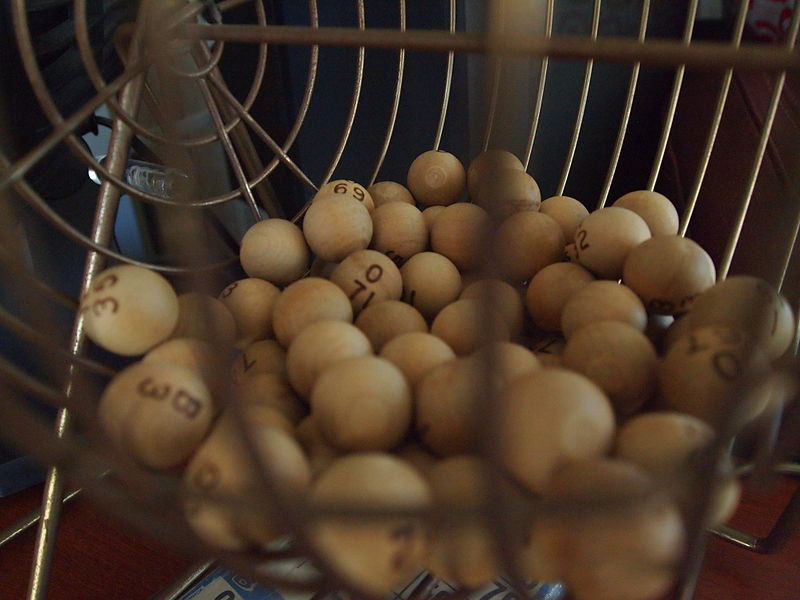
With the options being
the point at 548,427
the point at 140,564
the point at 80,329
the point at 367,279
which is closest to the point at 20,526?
the point at 140,564

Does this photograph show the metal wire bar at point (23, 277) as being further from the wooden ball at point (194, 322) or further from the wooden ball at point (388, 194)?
the wooden ball at point (388, 194)

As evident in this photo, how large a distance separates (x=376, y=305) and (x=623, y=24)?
65 centimetres

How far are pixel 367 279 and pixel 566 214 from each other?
0.13 meters

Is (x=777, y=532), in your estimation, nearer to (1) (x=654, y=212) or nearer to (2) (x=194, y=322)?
(1) (x=654, y=212)

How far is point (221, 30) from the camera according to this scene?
256 millimetres

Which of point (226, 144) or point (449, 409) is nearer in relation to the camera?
point (449, 409)

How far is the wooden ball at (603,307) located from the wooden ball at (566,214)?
0.29 feet

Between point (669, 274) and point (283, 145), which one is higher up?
point (283, 145)

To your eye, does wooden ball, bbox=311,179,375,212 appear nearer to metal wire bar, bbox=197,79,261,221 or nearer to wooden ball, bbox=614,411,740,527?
metal wire bar, bbox=197,79,261,221

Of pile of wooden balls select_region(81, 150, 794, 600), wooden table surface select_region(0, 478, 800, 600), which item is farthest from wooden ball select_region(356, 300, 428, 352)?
wooden table surface select_region(0, 478, 800, 600)

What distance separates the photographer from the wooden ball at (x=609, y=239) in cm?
32

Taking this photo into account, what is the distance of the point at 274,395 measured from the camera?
28cm

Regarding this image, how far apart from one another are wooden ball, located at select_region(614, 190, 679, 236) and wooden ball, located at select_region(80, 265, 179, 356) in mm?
247

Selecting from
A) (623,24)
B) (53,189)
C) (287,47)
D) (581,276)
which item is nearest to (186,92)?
(53,189)
